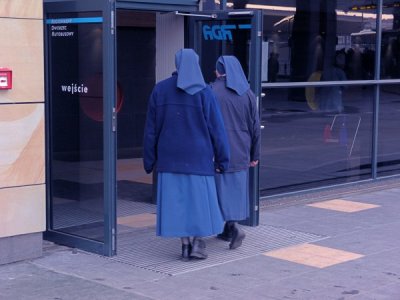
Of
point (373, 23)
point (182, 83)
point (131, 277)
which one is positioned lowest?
point (131, 277)

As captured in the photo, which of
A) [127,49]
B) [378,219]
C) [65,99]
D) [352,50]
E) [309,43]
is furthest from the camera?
[127,49]

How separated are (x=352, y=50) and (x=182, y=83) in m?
4.77

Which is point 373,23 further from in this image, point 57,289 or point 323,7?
point 57,289

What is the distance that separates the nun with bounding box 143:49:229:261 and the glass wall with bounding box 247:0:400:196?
247cm

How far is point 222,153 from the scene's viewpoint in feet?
23.3

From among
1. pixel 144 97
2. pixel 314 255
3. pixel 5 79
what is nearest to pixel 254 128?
pixel 314 255

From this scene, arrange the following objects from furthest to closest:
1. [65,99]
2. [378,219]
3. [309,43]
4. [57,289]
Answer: [309,43] < [378,219] < [65,99] < [57,289]

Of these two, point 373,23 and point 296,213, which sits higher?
point 373,23

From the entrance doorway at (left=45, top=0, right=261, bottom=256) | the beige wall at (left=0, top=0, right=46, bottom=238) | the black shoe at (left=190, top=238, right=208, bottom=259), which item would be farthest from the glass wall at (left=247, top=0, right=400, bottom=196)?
the beige wall at (left=0, top=0, right=46, bottom=238)

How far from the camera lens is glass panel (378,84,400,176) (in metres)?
11.9

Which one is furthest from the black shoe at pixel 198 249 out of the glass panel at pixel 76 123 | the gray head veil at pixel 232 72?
the gray head veil at pixel 232 72

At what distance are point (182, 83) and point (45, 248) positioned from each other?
209cm

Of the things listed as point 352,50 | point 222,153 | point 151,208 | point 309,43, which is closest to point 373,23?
point 352,50

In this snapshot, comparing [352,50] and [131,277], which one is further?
[352,50]
